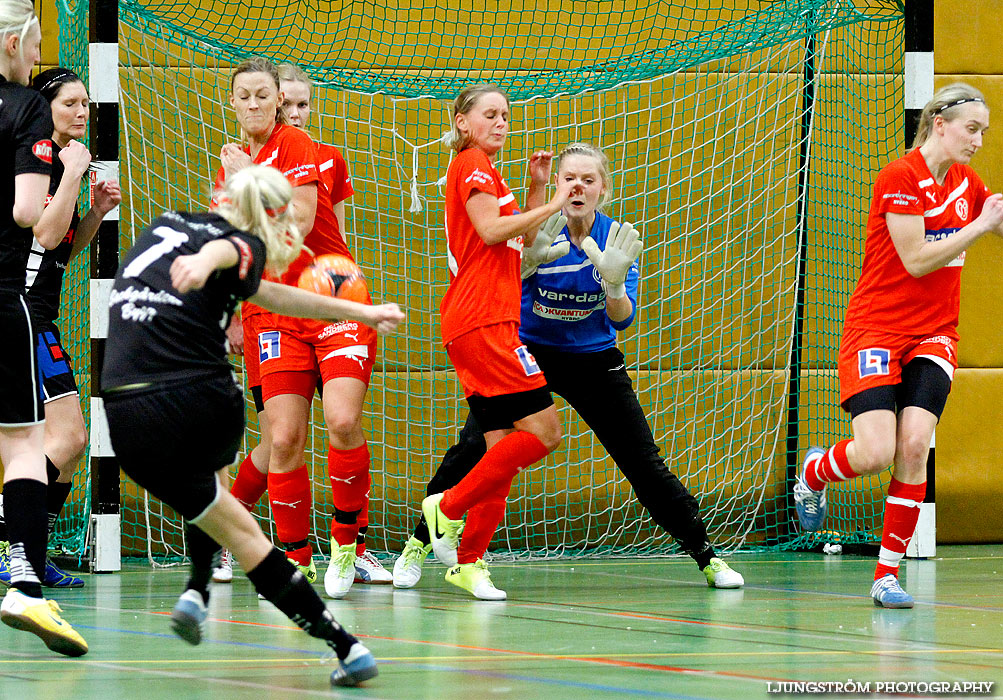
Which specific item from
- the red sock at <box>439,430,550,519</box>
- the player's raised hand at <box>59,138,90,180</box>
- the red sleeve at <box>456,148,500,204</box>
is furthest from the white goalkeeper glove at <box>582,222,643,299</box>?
the player's raised hand at <box>59,138,90,180</box>

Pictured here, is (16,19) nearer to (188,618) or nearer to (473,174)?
(473,174)

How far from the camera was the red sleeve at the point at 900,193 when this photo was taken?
5.37 metres

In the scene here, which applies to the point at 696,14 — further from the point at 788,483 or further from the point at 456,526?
the point at 456,526

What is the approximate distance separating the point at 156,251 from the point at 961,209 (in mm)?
3547

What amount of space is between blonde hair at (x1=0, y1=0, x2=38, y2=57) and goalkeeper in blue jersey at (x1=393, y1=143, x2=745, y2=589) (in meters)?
2.43

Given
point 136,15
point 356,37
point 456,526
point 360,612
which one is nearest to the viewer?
point 360,612

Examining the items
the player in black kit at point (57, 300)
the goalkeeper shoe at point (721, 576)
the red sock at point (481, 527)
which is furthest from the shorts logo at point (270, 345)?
the goalkeeper shoe at point (721, 576)

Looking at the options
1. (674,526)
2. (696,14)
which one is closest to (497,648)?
(674,526)

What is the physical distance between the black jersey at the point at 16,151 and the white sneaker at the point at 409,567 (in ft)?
7.80

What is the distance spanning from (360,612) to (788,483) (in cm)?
395

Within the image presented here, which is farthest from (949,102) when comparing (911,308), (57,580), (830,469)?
(57,580)

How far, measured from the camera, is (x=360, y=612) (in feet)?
17.0

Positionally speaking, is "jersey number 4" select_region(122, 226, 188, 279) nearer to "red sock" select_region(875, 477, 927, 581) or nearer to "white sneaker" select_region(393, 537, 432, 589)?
"white sneaker" select_region(393, 537, 432, 589)

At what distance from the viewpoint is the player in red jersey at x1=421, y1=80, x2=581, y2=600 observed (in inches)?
215
